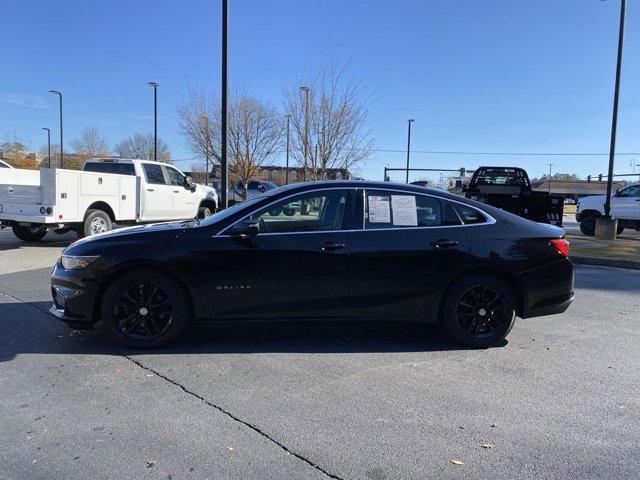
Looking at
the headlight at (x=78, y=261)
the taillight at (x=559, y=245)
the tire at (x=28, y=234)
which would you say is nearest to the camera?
the headlight at (x=78, y=261)

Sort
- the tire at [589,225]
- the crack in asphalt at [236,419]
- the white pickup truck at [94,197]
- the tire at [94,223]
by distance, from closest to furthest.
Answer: the crack in asphalt at [236,419] → the white pickup truck at [94,197] → the tire at [94,223] → the tire at [589,225]

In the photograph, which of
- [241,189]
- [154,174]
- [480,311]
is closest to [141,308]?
[480,311]

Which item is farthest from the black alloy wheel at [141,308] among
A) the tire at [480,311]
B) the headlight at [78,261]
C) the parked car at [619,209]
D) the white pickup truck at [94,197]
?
the parked car at [619,209]

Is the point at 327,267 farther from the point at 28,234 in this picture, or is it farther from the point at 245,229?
the point at 28,234

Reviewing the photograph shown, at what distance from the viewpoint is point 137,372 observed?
4.38 m

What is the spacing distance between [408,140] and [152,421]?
136 ft

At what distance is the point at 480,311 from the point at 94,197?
938cm

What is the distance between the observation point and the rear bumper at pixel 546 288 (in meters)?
5.19

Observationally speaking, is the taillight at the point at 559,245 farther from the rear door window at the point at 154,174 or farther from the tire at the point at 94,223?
the rear door window at the point at 154,174

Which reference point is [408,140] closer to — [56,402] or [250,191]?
[250,191]

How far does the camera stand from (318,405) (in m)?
3.80

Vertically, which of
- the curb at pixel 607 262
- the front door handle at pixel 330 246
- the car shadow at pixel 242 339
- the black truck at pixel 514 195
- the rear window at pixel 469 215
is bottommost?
the car shadow at pixel 242 339

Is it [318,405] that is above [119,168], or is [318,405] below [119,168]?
below

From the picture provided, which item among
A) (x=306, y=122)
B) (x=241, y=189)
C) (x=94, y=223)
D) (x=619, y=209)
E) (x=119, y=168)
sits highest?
(x=306, y=122)
